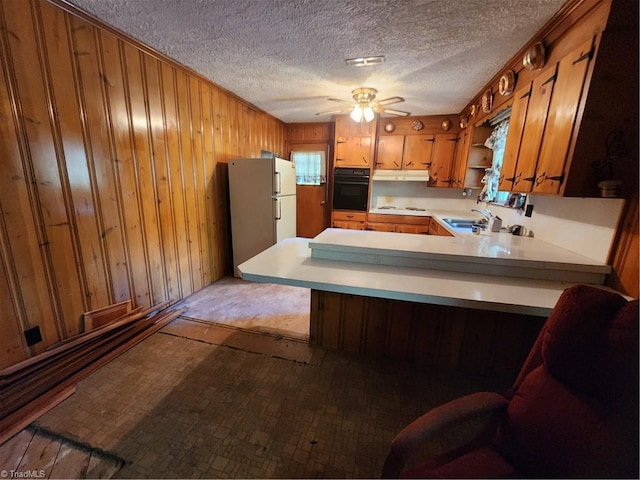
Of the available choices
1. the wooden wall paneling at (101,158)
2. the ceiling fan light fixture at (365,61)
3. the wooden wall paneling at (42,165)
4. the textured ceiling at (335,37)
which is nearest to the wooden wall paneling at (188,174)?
the textured ceiling at (335,37)

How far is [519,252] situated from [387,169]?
304 cm

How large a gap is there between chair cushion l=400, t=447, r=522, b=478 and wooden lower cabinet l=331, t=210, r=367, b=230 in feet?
12.1

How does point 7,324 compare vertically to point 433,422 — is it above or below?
below

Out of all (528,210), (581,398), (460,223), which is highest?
(528,210)

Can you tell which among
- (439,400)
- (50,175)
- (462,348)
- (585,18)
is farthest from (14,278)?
(585,18)

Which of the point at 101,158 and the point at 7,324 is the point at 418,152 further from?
the point at 7,324

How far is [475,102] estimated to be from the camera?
326 cm

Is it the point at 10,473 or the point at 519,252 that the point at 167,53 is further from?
the point at 519,252

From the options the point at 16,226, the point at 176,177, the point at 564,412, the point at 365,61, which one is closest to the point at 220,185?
the point at 176,177

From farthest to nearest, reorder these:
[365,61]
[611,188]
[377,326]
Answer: [365,61] < [377,326] < [611,188]

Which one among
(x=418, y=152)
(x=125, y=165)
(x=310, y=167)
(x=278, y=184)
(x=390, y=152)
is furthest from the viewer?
(x=310, y=167)

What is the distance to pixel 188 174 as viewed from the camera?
9.37ft

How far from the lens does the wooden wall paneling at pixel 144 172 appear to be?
217 cm

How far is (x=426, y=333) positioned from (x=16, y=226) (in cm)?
283
